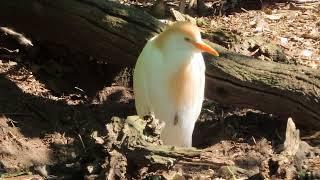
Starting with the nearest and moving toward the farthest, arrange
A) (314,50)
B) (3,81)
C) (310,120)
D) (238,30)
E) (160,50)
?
(160,50) → (310,120) → (3,81) → (314,50) → (238,30)

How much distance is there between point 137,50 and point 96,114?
603 millimetres

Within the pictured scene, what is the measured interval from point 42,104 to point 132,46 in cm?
81

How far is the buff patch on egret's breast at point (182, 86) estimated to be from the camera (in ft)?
12.2

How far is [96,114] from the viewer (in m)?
4.61

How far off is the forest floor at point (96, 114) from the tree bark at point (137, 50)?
22 centimetres

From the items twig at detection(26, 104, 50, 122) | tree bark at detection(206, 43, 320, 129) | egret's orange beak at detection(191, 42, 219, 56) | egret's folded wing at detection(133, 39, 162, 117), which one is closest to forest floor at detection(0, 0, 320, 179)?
twig at detection(26, 104, 50, 122)

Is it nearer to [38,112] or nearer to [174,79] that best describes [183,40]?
[174,79]

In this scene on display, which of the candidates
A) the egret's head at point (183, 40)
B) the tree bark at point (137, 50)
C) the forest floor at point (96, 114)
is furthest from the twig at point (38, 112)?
the egret's head at point (183, 40)

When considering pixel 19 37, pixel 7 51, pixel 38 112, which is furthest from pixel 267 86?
pixel 7 51

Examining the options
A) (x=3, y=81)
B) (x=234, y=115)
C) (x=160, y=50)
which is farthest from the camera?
(x=3, y=81)

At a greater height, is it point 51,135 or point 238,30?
point 238,30

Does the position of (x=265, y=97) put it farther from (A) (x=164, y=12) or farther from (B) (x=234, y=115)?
(A) (x=164, y=12)

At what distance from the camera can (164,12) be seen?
19.6ft

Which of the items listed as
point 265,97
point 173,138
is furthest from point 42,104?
point 265,97
